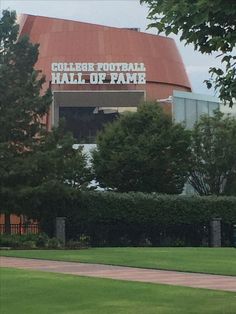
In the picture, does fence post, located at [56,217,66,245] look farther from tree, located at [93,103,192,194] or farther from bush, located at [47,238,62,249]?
tree, located at [93,103,192,194]

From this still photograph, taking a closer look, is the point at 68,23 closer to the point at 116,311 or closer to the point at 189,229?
the point at 189,229

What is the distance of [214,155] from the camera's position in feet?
164

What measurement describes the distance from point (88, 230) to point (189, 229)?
7.48 meters

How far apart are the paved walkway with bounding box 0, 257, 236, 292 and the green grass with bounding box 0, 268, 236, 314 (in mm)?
959

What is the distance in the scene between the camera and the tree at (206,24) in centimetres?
763

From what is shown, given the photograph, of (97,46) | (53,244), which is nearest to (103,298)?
(53,244)

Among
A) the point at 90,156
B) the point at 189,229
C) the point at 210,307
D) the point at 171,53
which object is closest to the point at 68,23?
the point at 171,53

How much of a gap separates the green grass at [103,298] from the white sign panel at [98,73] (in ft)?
170

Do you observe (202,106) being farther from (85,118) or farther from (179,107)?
(85,118)

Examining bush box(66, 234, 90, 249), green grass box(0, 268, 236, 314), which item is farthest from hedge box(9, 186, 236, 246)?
green grass box(0, 268, 236, 314)

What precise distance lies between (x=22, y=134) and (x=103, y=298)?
1025 inches

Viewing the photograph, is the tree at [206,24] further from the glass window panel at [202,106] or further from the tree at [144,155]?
the glass window panel at [202,106]

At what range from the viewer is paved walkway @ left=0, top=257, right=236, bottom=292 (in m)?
15.8

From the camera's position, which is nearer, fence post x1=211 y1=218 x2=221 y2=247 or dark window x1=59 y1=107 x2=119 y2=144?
fence post x1=211 y1=218 x2=221 y2=247
